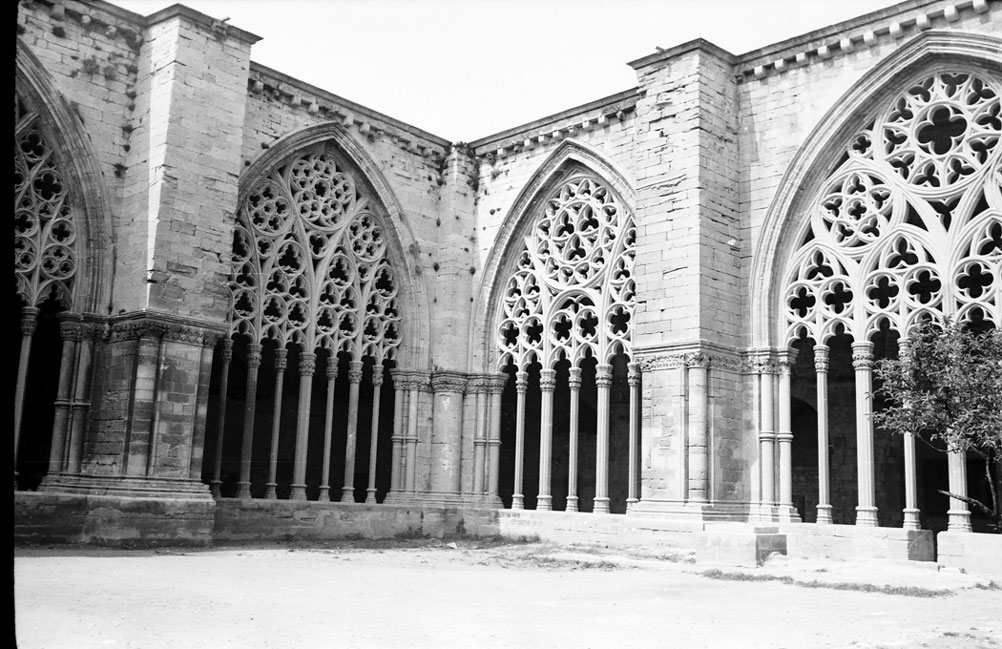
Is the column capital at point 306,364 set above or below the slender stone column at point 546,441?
above

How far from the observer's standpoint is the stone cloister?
14.7 metres

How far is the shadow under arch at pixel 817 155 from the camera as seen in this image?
48.3ft

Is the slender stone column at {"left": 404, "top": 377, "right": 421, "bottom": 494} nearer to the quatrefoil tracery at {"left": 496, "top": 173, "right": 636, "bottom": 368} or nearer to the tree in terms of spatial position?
the quatrefoil tracery at {"left": 496, "top": 173, "right": 636, "bottom": 368}

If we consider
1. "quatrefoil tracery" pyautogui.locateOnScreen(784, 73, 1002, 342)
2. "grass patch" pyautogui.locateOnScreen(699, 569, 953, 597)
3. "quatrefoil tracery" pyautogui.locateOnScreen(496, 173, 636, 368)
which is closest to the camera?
"grass patch" pyautogui.locateOnScreen(699, 569, 953, 597)

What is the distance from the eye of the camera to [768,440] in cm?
1569

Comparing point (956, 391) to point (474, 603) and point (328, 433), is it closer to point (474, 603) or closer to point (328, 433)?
point (474, 603)

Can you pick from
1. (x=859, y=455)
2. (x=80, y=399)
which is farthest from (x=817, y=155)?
(x=80, y=399)

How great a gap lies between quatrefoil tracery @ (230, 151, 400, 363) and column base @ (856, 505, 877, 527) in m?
9.15

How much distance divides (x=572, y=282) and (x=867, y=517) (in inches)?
266

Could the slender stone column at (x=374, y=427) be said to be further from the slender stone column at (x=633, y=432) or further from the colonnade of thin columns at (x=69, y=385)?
the colonnade of thin columns at (x=69, y=385)

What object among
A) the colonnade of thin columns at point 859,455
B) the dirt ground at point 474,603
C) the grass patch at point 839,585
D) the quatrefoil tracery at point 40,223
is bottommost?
the dirt ground at point 474,603

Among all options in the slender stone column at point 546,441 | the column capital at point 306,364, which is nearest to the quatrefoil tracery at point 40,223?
the column capital at point 306,364

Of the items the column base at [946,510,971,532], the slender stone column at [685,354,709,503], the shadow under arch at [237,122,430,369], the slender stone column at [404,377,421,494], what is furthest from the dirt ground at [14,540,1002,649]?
the shadow under arch at [237,122,430,369]

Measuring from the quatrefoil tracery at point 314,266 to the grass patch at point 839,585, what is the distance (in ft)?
28.7
